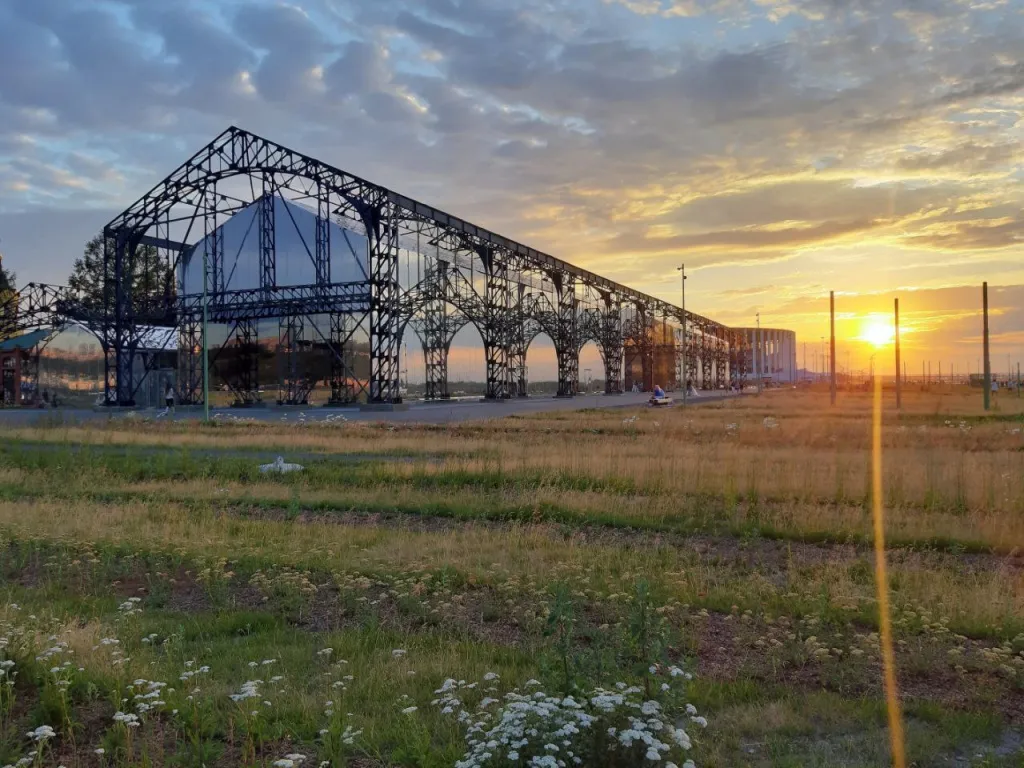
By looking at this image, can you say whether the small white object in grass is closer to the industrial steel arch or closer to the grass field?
the grass field

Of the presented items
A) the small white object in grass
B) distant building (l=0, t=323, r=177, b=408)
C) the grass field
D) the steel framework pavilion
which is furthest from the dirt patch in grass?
distant building (l=0, t=323, r=177, b=408)

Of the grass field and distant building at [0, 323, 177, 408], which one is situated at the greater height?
distant building at [0, 323, 177, 408]

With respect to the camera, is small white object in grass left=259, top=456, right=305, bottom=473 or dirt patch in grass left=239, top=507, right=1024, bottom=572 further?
small white object in grass left=259, top=456, right=305, bottom=473

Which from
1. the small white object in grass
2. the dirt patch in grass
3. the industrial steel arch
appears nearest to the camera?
the dirt patch in grass

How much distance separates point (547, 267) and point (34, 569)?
2594 inches

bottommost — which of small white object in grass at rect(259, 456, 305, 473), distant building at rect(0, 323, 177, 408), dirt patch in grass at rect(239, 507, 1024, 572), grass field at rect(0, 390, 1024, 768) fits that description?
dirt patch in grass at rect(239, 507, 1024, 572)

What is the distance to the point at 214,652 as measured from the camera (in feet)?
21.0

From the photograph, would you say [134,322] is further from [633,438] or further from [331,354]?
[633,438]

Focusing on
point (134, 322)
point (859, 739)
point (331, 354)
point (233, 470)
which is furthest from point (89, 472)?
point (134, 322)

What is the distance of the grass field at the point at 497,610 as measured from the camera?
15.6 ft

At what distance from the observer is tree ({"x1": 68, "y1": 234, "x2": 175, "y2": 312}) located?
192ft

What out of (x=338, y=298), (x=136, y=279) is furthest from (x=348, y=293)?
(x=136, y=279)

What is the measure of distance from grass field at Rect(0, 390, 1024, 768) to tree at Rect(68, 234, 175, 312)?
44.5m

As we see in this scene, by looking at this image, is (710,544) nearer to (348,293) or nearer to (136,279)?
(348,293)
